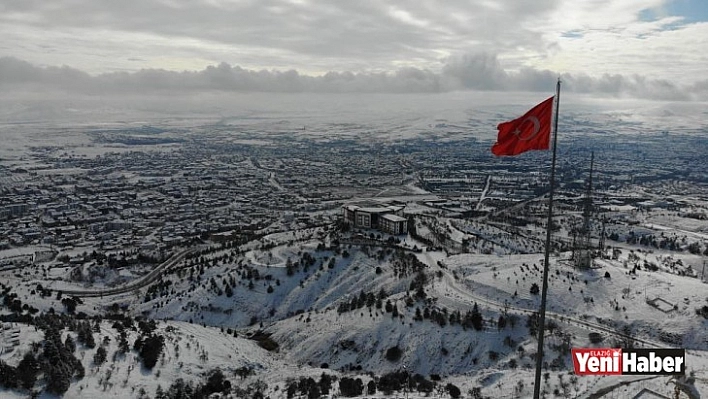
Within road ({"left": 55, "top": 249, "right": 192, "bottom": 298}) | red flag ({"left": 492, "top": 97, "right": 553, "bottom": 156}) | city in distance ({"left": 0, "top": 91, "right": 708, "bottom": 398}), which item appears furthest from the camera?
road ({"left": 55, "top": 249, "right": 192, "bottom": 298})

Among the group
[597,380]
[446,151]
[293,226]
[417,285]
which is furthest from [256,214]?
[446,151]

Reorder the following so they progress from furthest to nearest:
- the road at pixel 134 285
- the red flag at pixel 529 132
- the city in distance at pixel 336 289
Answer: the road at pixel 134 285 → the city in distance at pixel 336 289 → the red flag at pixel 529 132

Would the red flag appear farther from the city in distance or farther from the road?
the road

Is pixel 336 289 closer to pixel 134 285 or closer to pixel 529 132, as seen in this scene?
pixel 134 285

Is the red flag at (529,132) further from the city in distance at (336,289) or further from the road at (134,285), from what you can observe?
the road at (134,285)

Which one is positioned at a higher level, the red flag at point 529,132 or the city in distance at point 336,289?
the red flag at point 529,132

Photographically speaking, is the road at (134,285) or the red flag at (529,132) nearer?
the red flag at (529,132)

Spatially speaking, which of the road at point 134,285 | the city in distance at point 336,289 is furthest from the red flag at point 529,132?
the road at point 134,285

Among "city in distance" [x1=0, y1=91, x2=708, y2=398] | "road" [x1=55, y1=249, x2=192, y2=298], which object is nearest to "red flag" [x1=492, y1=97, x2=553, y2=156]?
"city in distance" [x1=0, y1=91, x2=708, y2=398]

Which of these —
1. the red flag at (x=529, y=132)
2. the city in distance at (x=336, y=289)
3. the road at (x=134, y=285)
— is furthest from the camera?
the road at (x=134, y=285)
